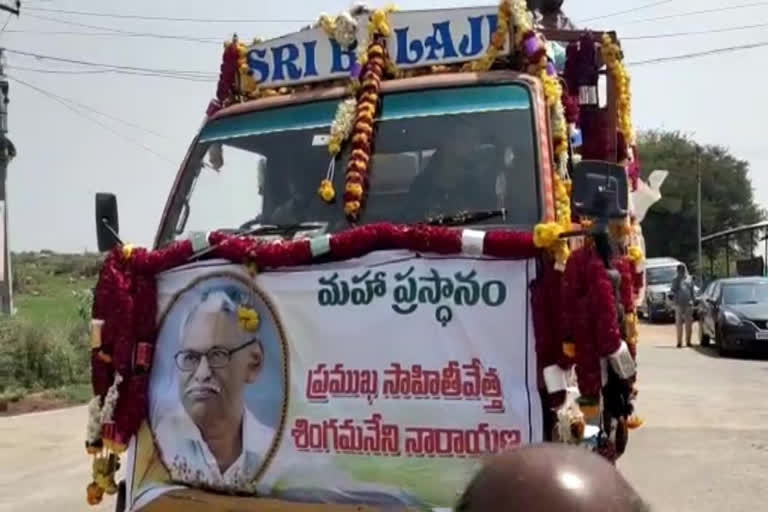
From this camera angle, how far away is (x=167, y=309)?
4.52 meters

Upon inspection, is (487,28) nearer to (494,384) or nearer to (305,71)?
(305,71)

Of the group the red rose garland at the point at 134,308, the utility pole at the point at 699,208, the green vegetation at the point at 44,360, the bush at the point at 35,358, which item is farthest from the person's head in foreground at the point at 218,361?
the utility pole at the point at 699,208

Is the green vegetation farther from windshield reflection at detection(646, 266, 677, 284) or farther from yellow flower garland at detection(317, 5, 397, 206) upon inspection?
windshield reflection at detection(646, 266, 677, 284)

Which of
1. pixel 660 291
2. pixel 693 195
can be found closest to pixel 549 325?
pixel 660 291

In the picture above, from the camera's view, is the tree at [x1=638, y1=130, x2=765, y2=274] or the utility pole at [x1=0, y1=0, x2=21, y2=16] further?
the tree at [x1=638, y1=130, x2=765, y2=274]

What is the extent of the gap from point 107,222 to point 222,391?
1.42 m

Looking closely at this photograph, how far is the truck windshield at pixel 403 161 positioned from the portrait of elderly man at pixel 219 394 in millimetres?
627

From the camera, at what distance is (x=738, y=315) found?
65.4ft

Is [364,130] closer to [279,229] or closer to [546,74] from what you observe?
[279,229]

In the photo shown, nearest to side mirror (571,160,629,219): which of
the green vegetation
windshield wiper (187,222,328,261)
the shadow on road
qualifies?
windshield wiper (187,222,328,261)

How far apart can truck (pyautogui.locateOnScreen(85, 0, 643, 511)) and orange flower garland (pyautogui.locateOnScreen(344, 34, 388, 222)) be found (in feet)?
0.03

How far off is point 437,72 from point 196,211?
132 centimetres

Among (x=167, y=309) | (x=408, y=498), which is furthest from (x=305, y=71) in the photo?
(x=408, y=498)

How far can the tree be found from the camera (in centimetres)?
5703
